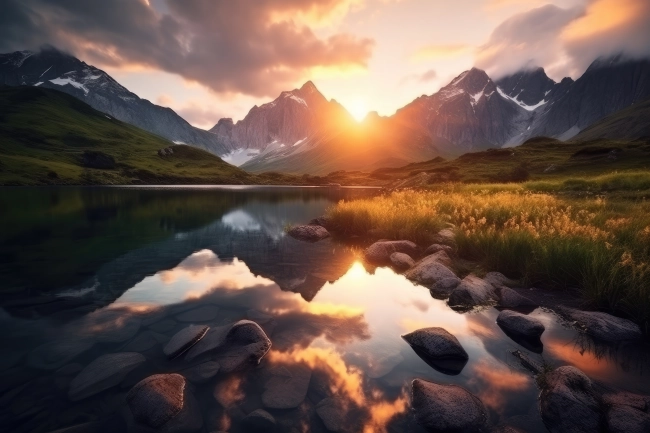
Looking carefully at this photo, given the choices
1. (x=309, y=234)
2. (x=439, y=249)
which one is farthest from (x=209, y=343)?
(x=309, y=234)

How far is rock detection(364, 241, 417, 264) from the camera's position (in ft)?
57.6

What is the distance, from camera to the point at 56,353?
7.86 metres

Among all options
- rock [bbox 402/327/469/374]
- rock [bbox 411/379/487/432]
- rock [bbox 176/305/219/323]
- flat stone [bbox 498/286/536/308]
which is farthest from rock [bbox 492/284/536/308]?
rock [bbox 176/305/219/323]

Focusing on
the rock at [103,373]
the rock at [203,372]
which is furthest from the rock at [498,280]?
the rock at [103,373]

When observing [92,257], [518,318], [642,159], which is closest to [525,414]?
[518,318]

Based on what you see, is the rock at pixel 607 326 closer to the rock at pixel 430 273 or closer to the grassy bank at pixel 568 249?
the grassy bank at pixel 568 249

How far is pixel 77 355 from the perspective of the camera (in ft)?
25.4

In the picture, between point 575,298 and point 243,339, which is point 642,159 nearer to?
point 575,298

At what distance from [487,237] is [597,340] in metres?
6.87

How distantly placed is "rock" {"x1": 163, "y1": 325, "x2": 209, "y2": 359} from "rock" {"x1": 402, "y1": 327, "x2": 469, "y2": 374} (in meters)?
5.92

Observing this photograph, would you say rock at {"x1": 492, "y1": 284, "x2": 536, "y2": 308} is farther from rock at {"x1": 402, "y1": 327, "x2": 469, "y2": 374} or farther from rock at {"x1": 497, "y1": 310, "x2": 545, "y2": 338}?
rock at {"x1": 402, "y1": 327, "x2": 469, "y2": 374}

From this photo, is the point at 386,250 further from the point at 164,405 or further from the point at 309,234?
the point at 164,405

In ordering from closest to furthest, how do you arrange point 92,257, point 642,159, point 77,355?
point 77,355 → point 92,257 → point 642,159

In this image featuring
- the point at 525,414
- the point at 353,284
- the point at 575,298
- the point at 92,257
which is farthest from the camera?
the point at 92,257
